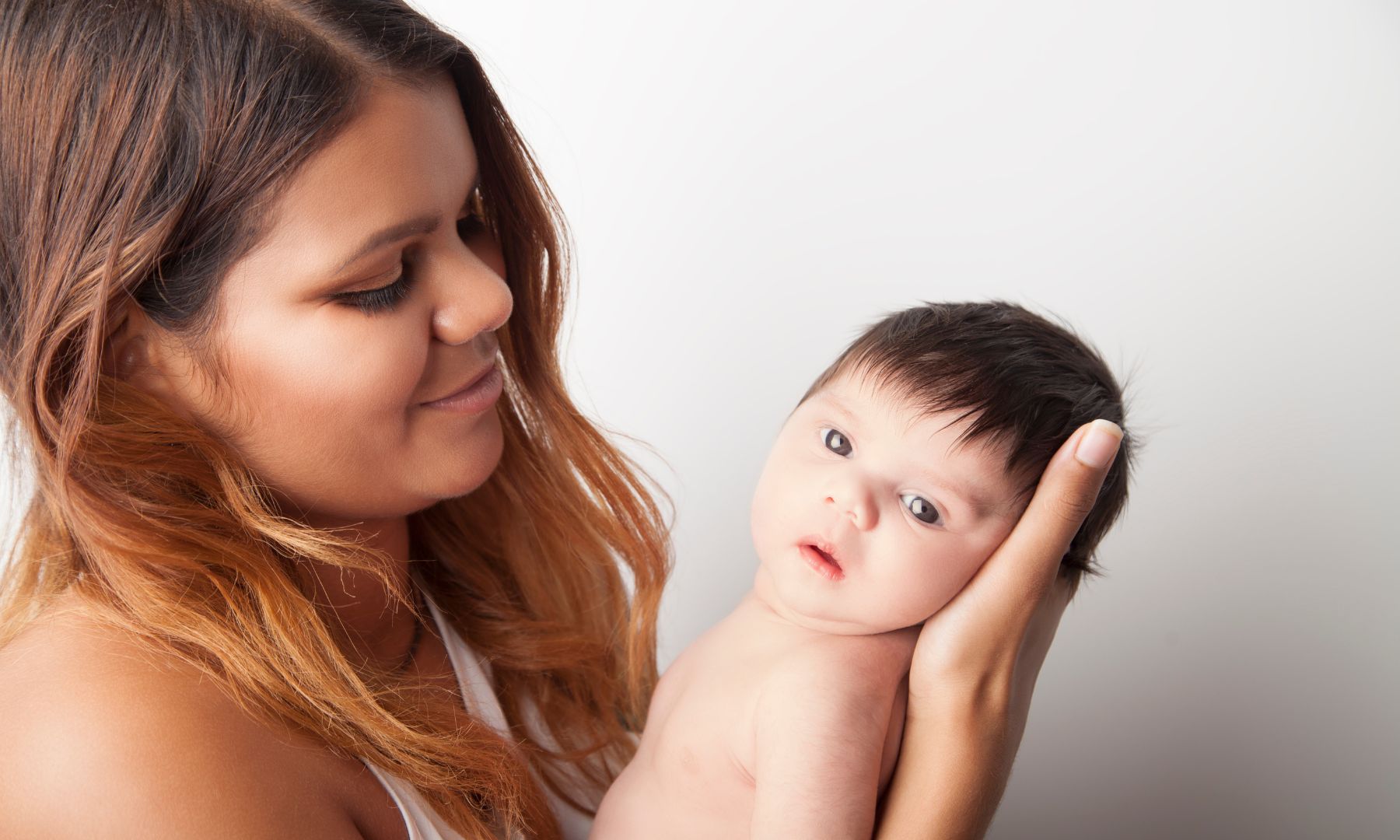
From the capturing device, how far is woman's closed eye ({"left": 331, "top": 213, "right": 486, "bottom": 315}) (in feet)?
3.74

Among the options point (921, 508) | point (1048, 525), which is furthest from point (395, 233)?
point (1048, 525)

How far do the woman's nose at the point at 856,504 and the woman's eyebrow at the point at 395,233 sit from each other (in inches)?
21.7

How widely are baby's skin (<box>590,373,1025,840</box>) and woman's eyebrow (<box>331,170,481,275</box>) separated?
0.50m

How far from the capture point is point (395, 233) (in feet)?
3.71

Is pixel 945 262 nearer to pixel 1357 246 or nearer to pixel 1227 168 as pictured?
pixel 1227 168

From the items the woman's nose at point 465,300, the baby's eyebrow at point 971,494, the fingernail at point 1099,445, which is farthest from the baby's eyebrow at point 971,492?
the woman's nose at point 465,300

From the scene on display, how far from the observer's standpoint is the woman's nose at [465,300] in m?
1.22

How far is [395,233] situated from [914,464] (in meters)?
0.64

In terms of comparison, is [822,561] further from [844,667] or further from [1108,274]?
[1108,274]

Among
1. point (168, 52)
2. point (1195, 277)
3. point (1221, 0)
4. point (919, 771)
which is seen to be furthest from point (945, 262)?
point (168, 52)

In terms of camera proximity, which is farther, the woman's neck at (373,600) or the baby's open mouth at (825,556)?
the woman's neck at (373,600)

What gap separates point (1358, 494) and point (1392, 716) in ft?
1.26

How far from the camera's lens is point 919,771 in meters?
1.22

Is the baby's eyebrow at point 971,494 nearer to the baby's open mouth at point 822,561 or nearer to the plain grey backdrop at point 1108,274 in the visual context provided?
the baby's open mouth at point 822,561
